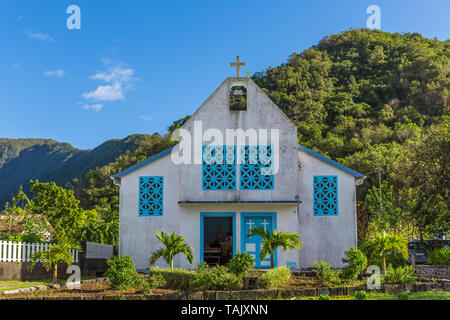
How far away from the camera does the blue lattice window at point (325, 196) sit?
18766 mm

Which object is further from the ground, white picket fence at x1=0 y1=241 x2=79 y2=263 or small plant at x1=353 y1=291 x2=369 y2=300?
white picket fence at x1=0 y1=241 x2=79 y2=263

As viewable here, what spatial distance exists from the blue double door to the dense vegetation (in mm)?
7390

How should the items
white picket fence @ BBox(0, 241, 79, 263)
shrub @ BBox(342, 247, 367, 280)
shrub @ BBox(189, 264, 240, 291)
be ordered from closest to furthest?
1. shrub @ BBox(189, 264, 240, 291)
2. shrub @ BBox(342, 247, 367, 280)
3. white picket fence @ BBox(0, 241, 79, 263)

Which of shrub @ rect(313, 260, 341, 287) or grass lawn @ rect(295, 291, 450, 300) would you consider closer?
grass lawn @ rect(295, 291, 450, 300)

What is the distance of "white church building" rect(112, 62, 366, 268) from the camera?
59.7 feet

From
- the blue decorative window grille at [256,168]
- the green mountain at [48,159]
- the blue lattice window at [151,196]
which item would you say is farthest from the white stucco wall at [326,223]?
the green mountain at [48,159]

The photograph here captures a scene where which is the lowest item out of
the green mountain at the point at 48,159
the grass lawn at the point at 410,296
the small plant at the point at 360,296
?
the grass lawn at the point at 410,296

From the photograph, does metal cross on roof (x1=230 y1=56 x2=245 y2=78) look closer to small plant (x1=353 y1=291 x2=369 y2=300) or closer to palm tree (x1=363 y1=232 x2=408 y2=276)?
palm tree (x1=363 y1=232 x2=408 y2=276)

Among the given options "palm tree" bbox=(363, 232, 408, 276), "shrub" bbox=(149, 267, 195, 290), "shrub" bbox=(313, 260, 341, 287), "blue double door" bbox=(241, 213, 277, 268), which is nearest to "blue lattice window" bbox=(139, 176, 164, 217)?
"blue double door" bbox=(241, 213, 277, 268)

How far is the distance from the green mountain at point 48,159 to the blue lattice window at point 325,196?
58.0 m

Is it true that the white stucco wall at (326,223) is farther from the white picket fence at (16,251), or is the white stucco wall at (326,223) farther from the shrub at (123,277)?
the white picket fence at (16,251)

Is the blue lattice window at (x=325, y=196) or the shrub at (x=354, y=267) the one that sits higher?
the blue lattice window at (x=325, y=196)

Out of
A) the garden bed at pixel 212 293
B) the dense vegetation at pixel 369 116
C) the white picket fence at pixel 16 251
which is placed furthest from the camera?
the dense vegetation at pixel 369 116
